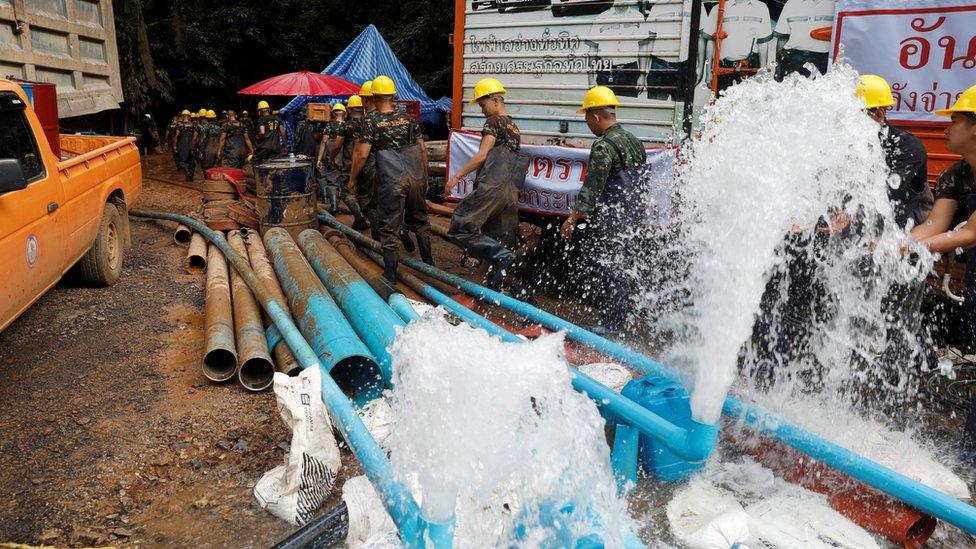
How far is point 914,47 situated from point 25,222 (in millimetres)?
5882

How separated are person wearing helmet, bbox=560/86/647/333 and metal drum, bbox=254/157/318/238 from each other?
390 centimetres

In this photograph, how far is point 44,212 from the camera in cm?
433

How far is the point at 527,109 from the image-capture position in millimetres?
6906

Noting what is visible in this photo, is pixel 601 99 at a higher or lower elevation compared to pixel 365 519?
higher

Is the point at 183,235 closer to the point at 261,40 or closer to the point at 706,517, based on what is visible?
the point at 706,517

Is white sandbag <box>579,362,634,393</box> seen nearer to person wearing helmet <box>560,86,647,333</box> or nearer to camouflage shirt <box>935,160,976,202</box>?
person wearing helmet <box>560,86,647,333</box>

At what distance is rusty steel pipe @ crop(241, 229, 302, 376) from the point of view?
408cm

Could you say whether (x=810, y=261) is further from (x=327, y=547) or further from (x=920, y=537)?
(x=327, y=547)

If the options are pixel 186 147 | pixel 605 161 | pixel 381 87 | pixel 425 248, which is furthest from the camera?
pixel 186 147

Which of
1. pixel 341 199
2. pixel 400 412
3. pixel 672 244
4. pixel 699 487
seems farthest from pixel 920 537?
pixel 341 199

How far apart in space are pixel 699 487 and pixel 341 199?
366 inches

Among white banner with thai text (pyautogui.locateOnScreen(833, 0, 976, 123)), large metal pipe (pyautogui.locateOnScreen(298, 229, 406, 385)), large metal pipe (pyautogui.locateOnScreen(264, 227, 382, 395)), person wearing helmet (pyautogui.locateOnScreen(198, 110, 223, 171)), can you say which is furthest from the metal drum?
person wearing helmet (pyautogui.locateOnScreen(198, 110, 223, 171))

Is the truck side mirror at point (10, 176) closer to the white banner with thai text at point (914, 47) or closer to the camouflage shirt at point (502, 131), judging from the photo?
the camouflage shirt at point (502, 131)

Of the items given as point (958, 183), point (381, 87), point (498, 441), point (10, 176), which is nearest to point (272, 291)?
point (10, 176)
